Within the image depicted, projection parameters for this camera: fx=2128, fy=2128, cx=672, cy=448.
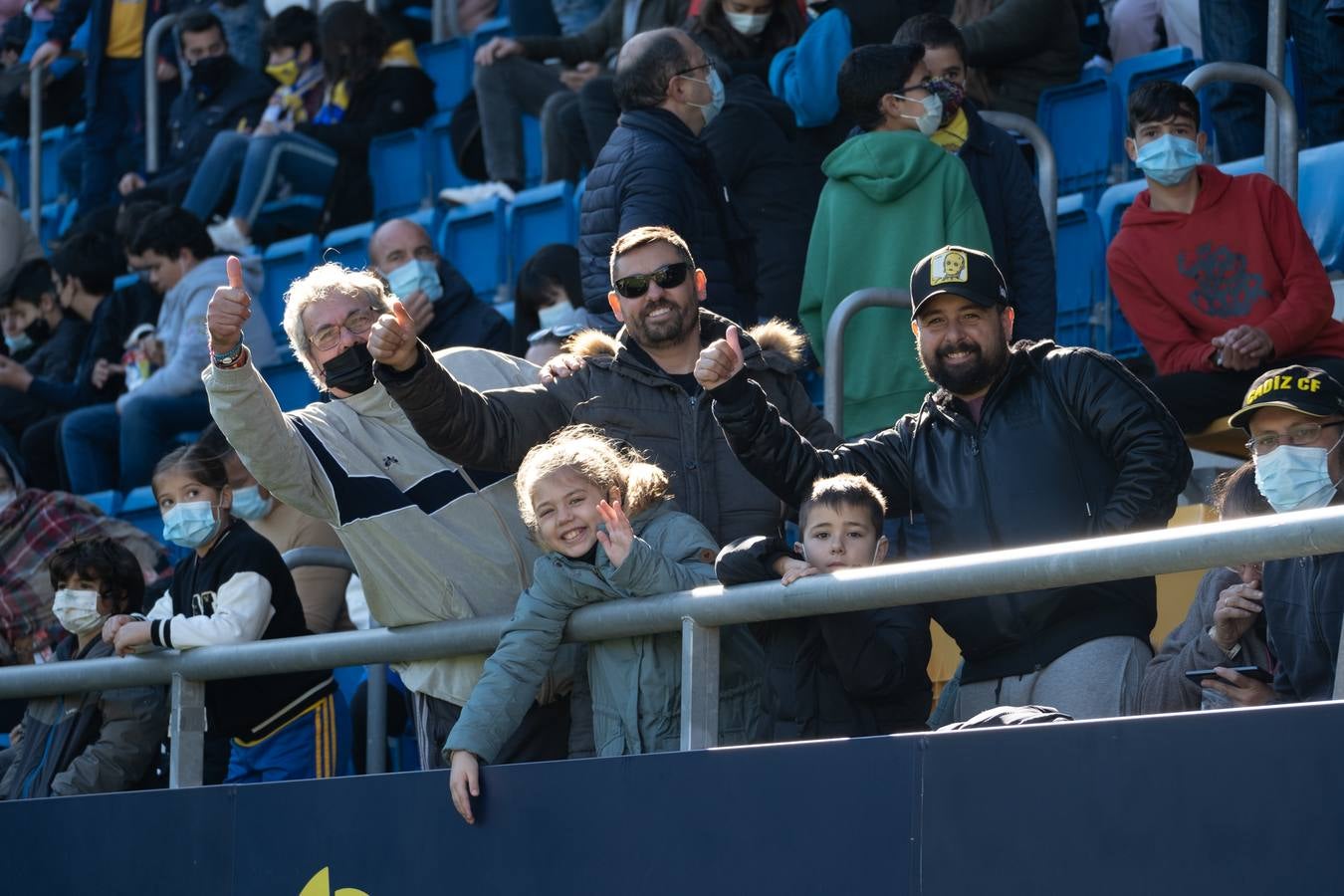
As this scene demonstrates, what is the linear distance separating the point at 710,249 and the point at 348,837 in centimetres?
225

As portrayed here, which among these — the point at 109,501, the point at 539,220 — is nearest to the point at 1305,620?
the point at 539,220

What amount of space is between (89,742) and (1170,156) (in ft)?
10.9

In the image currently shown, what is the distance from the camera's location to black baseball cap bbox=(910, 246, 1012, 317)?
4.32 m

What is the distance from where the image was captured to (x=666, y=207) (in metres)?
5.98

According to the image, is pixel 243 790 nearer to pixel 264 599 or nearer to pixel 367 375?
pixel 264 599

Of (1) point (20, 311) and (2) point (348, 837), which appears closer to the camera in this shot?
(2) point (348, 837)

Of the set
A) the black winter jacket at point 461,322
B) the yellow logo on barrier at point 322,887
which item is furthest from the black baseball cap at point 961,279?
the black winter jacket at point 461,322

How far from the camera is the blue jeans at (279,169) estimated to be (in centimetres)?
1005

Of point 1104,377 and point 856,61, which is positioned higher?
point 856,61

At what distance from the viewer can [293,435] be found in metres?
4.60

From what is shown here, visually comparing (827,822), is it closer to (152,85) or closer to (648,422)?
(648,422)

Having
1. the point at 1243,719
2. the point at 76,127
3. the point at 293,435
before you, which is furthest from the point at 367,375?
the point at 76,127

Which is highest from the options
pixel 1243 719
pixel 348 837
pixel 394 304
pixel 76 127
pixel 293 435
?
pixel 76 127

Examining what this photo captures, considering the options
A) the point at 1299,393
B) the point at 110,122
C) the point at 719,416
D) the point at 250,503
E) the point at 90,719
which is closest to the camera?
the point at 1299,393
